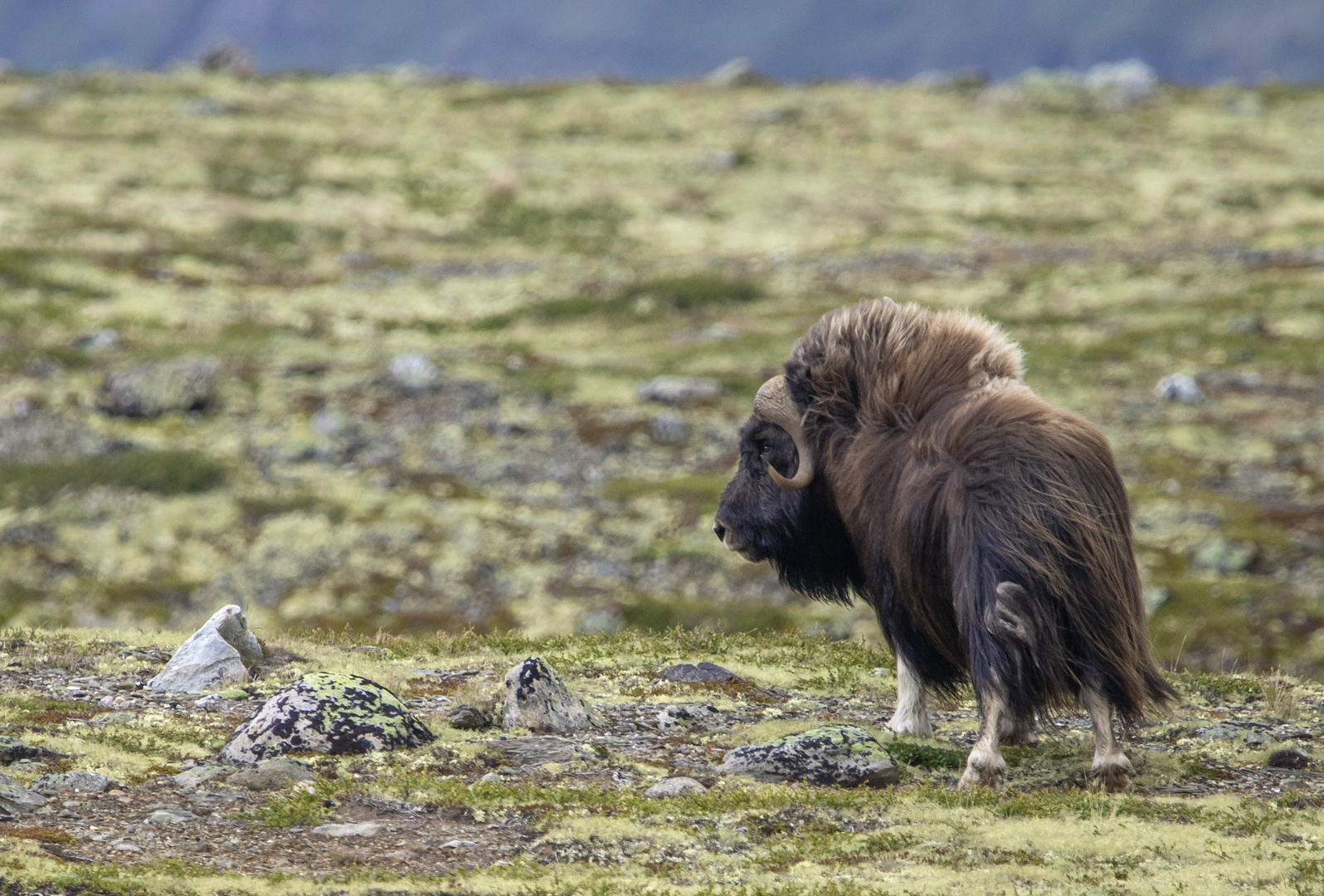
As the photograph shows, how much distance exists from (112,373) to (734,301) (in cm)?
2255

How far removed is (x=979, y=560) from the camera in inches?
352

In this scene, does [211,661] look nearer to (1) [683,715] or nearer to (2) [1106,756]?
(1) [683,715]

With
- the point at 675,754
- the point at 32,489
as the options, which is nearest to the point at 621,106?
the point at 32,489

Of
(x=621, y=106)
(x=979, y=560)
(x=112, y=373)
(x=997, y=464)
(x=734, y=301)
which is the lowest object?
(x=979, y=560)

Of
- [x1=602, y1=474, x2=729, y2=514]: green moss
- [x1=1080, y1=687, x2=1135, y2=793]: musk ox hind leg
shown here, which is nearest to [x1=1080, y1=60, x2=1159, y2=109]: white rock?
[x1=602, y1=474, x2=729, y2=514]: green moss

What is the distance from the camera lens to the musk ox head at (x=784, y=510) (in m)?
10.9

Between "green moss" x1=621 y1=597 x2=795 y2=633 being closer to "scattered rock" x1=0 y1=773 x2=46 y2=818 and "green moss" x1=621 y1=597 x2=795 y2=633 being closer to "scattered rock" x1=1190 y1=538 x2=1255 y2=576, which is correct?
"scattered rock" x1=1190 y1=538 x2=1255 y2=576

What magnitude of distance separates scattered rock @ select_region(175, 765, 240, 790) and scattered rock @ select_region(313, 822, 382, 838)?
125 cm

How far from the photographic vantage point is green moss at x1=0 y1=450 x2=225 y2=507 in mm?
30219

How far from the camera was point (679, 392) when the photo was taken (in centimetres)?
3534

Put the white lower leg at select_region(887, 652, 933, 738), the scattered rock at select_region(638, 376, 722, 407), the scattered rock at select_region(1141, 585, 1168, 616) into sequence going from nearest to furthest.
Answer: the white lower leg at select_region(887, 652, 933, 738), the scattered rock at select_region(1141, 585, 1168, 616), the scattered rock at select_region(638, 376, 722, 407)

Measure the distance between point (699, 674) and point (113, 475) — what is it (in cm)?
2211

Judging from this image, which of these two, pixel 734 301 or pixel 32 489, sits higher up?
pixel 734 301

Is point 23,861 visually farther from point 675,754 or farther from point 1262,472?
point 1262,472
